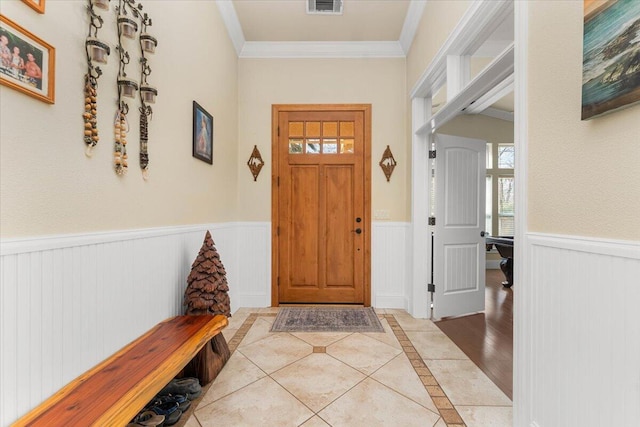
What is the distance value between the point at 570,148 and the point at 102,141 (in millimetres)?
2103

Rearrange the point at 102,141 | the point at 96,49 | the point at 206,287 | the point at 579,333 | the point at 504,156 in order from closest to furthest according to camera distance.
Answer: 1. the point at 579,333
2. the point at 96,49
3. the point at 102,141
4. the point at 206,287
5. the point at 504,156

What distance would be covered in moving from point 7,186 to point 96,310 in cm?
66

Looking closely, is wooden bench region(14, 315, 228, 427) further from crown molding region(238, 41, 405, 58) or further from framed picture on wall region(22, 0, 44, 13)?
crown molding region(238, 41, 405, 58)

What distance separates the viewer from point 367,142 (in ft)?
12.0

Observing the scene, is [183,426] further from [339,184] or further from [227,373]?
[339,184]

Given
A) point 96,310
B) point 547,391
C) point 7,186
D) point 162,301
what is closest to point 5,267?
point 7,186

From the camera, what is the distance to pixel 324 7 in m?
3.01

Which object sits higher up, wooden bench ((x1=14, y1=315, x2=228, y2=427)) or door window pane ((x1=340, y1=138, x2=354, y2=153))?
door window pane ((x1=340, y1=138, x2=354, y2=153))

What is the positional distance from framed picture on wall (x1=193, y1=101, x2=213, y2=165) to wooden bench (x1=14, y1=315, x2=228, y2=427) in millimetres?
1452

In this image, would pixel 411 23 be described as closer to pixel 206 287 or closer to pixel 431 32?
pixel 431 32

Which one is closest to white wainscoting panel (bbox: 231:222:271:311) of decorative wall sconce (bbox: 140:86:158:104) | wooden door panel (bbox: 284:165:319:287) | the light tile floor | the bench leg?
wooden door panel (bbox: 284:165:319:287)

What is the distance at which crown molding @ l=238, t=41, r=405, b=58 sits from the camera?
362 centimetres

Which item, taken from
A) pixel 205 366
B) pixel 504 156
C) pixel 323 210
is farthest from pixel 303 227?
pixel 504 156

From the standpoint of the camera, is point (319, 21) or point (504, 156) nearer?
point (319, 21)
